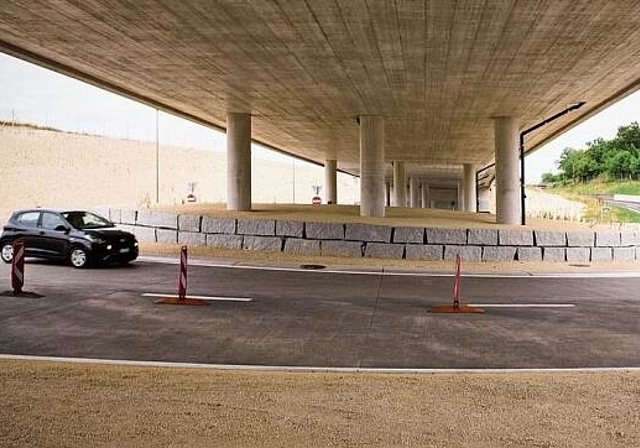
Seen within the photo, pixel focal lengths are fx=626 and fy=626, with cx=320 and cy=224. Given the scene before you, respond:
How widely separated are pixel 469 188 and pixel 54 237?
48.5 meters

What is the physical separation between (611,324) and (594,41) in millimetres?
9074

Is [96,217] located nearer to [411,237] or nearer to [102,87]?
[102,87]

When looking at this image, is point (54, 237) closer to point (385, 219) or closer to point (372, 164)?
point (385, 219)

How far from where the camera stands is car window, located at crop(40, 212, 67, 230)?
1778 cm

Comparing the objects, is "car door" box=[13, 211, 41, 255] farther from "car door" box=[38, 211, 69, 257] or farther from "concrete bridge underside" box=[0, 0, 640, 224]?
"concrete bridge underside" box=[0, 0, 640, 224]

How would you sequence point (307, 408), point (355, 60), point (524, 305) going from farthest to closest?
point (355, 60) → point (524, 305) → point (307, 408)

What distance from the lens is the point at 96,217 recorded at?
1927cm

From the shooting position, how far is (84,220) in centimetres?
1848

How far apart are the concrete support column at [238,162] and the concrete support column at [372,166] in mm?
5645

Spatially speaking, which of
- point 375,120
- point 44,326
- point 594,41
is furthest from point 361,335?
point 375,120

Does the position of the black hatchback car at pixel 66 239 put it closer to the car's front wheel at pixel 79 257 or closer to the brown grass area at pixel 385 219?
the car's front wheel at pixel 79 257

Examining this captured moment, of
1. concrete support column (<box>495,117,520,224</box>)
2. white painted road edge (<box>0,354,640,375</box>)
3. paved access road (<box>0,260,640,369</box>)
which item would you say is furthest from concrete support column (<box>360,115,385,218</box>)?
white painted road edge (<box>0,354,640,375</box>)

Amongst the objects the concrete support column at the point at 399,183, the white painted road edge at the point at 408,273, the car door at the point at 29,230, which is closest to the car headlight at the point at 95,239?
the car door at the point at 29,230

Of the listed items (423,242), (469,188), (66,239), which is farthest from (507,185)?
(469,188)
